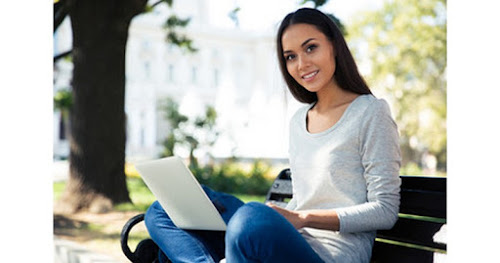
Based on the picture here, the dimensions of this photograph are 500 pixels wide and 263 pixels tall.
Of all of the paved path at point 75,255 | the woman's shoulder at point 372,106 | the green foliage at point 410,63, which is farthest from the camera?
the green foliage at point 410,63

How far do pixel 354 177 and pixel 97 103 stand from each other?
501 centimetres

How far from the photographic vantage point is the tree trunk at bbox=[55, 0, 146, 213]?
20.6 feet

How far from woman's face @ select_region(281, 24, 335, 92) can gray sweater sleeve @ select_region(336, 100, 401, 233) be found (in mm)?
220

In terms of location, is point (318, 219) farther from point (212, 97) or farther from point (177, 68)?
point (212, 97)

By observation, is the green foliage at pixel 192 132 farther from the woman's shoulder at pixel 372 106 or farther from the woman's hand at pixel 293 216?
the woman's hand at pixel 293 216

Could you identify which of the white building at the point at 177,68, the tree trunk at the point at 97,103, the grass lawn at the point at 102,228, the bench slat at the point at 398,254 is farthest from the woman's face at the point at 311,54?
the white building at the point at 177,68

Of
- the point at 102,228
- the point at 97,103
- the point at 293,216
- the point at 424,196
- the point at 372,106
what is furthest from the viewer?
the point at 97,103

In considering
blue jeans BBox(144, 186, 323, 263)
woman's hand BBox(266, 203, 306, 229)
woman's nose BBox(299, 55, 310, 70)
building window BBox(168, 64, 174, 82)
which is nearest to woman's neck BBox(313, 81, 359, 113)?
woman's nose BBox(299, 55, 310, 70)

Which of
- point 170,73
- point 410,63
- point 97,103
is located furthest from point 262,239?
point 170,73

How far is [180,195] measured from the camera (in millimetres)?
1750

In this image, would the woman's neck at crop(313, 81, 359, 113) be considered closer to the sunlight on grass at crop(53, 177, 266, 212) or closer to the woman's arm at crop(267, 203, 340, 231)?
the woman's arm at crop(267, 203, 340, 231)

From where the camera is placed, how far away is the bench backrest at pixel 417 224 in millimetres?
1708

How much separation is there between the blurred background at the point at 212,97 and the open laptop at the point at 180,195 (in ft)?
1.73
